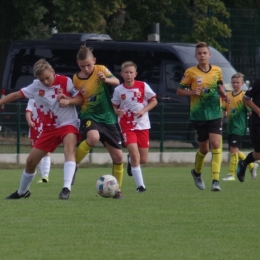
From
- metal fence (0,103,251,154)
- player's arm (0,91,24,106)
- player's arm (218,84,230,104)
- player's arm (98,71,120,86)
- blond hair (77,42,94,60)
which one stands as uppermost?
blond hair (77,42,94,60)

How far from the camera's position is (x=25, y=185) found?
1207 centimetres

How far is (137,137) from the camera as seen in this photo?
1398 cm

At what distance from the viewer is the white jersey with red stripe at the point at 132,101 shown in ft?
45.7

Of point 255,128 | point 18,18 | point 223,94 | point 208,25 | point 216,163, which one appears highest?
point 18,18

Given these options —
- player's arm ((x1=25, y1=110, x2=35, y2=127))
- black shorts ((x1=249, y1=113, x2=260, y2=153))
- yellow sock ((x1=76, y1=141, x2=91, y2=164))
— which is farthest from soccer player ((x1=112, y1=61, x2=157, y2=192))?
player's arm ((x1=25, y1=110, x2=35, y2=127))

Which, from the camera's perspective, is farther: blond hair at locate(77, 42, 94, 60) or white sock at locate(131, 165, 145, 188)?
white sock at locate(131, 165, 145, 188)

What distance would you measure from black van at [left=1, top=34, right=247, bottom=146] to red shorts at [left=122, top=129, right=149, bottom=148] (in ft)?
30.3

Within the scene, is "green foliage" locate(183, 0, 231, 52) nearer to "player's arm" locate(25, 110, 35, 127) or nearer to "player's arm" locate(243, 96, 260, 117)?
"player's arm" locate(25, 110, 35, 127)

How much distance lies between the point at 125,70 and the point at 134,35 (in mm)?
19033

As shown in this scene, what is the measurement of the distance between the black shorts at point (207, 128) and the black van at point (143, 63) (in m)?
9.55

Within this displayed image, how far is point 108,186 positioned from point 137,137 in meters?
2.02

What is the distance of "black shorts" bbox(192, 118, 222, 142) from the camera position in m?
13.7

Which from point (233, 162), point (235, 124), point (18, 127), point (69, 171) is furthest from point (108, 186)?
point (18, 127)

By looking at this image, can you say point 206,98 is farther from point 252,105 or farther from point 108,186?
point 108,186
